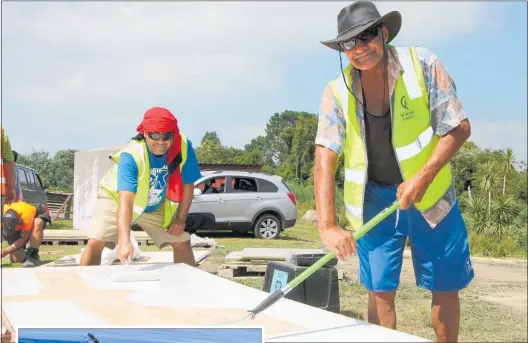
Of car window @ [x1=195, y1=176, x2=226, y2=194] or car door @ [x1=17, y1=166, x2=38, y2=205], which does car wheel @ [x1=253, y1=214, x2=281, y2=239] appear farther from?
car door @ [x1=17, y1=166, x2=38, y2=205]

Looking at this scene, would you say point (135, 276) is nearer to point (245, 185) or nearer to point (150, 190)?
point (150, 190)

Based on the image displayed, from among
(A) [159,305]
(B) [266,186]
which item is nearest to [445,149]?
(A) [159,305]

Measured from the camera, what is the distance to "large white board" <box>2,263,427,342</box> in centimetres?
201

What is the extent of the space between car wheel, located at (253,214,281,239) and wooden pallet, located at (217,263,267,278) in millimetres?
2232

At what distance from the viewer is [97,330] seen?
1.89 m

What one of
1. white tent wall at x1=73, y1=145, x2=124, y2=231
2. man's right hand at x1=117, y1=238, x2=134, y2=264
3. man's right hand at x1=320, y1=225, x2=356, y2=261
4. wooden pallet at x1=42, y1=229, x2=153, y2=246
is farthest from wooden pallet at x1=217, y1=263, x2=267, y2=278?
man's right hand at x1=320, y1=225, x2=356, y2=261

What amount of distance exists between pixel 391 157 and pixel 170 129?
1.50m

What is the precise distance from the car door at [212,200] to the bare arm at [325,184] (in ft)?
18.3

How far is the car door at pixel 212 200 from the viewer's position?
26.3 ft

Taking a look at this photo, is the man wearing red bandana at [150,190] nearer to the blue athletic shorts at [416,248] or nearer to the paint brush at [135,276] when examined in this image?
the paint brush at [135,276]

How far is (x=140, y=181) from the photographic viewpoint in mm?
3650

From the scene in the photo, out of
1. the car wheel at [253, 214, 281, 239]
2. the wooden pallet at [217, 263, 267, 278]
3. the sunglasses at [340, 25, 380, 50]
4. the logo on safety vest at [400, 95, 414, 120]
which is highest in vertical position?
the sunglasses at [340, 25, 380, 50]

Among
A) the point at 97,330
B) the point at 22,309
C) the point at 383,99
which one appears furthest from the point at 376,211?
the point at 22,309

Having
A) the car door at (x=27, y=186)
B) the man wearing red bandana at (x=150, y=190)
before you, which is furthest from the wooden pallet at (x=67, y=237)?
the man wearing red bandana at (x=150, y=190)
